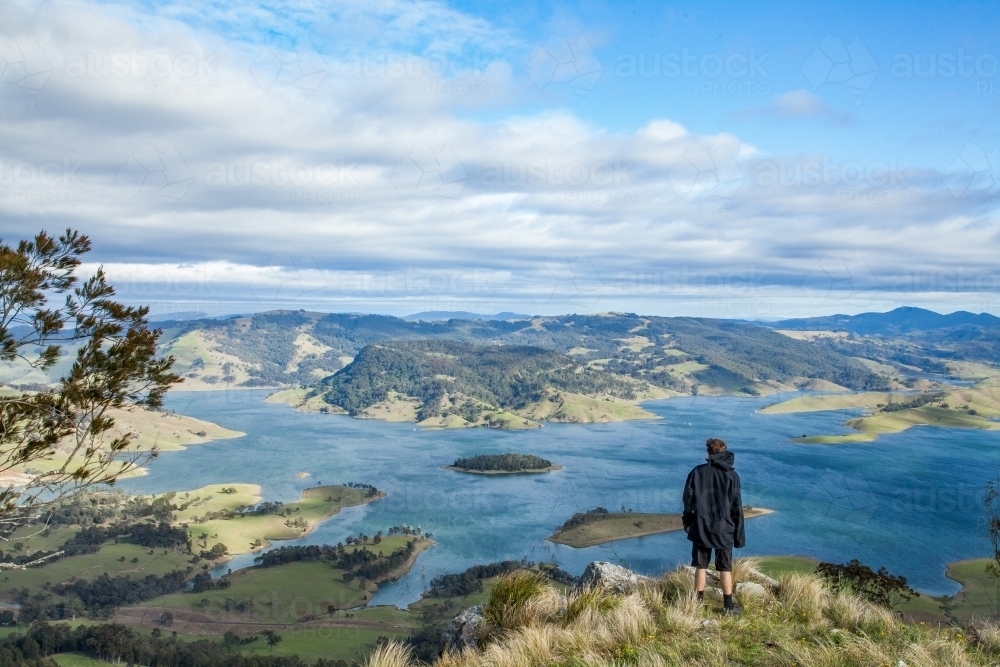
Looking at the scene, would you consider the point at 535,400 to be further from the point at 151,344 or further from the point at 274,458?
the point at 151,344

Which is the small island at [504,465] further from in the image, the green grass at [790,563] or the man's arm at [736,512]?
the man's arm at [736,512]

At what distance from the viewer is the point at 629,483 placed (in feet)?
321

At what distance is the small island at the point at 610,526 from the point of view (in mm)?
71375

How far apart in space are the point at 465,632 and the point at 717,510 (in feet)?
12.7

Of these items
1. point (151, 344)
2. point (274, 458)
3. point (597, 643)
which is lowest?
point (274, 458)

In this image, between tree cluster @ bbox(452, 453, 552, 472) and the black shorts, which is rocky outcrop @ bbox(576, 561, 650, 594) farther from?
tree cluster @ bbox(452, 453, 552, 472)

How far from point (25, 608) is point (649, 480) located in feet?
245

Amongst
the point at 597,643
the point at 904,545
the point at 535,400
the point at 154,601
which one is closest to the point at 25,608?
the point at 154,601

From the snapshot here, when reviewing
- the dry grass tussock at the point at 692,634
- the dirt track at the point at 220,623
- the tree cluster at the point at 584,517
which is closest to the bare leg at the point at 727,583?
the dry grass tussock at the point at 692,634

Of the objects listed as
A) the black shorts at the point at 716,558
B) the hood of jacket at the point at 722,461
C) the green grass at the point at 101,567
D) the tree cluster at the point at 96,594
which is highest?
the hood of jacket at the point at 722,461

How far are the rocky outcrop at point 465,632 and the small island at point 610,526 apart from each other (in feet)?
204

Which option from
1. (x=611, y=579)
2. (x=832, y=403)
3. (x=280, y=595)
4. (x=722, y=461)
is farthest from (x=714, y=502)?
(x=832, y=403)

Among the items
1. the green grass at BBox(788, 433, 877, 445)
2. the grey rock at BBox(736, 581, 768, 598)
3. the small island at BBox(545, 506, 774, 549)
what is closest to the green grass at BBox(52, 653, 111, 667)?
the small island at BBox(545, 506, 774, 549)

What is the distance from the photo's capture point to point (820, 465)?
108 m
